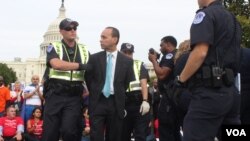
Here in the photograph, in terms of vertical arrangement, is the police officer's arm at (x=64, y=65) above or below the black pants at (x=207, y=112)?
above

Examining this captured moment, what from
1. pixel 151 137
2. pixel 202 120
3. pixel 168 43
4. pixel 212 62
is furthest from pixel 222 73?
pixel 151 137

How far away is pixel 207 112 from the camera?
4.23 m

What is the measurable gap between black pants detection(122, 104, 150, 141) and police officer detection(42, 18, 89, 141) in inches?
67.6

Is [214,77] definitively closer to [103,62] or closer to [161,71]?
[103,62]

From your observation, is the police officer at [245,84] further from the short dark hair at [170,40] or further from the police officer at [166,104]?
the short dark hair at [170,40]

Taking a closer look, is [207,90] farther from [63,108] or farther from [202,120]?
[63,108]

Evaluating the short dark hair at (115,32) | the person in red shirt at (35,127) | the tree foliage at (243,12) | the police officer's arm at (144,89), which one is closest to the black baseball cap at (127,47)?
the police officer's arm at (144,89)

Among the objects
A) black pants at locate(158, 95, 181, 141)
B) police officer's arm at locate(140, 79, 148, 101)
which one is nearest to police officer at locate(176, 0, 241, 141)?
black pants at locate(158, 95, 181, 141)

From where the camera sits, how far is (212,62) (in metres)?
4.29

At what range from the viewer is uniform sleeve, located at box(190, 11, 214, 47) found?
167 inches

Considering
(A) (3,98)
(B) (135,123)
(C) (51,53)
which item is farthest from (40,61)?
(C) (51,53)

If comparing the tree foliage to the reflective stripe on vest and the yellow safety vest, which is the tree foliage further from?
the yellow safety vest

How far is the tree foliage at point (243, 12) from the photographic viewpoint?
1916cm

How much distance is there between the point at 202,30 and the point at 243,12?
17.2 metres
